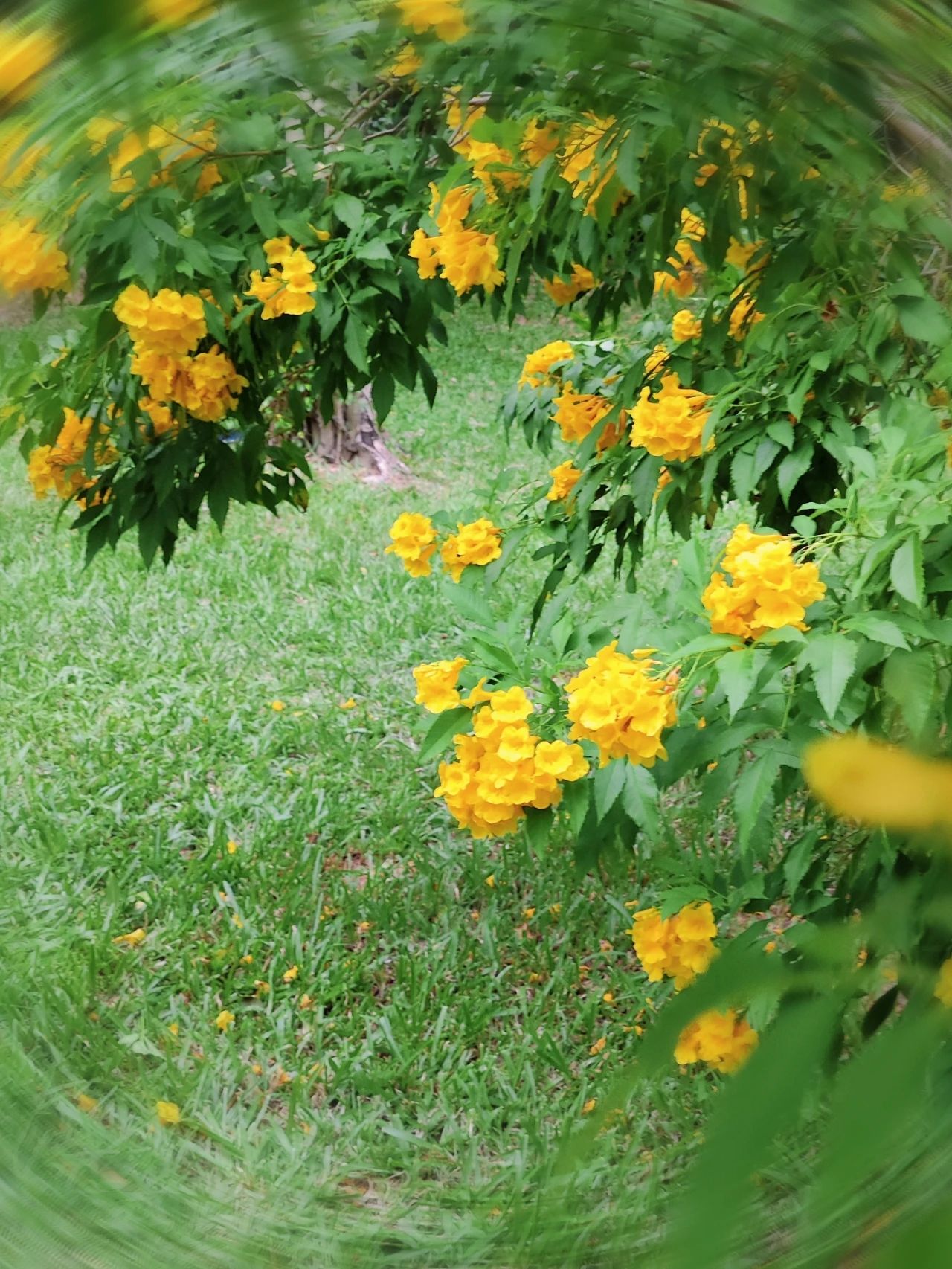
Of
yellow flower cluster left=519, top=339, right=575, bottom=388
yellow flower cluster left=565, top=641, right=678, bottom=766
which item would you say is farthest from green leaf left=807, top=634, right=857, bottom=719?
yellow flower cluster left=519, top=339, right=575, bottom=388

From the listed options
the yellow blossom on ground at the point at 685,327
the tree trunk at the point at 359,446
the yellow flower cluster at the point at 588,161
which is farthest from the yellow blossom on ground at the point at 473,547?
the tree trunk at the point at 359,446

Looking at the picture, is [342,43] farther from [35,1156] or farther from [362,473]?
[362,473]

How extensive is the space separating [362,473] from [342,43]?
4.82 m

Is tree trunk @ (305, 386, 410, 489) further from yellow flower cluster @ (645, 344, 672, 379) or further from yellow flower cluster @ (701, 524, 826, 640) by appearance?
yellow flower cluster @ (701, 524, 826, 640)

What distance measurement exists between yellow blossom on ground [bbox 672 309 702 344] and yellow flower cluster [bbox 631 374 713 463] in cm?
18

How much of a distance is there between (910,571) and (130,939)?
1629mm

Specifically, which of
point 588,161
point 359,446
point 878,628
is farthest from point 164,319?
point 359,446

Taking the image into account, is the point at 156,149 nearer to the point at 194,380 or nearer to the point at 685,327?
the point at 194,380

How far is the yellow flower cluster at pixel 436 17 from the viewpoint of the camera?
15.7 inches

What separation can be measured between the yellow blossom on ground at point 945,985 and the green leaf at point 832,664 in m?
0.49

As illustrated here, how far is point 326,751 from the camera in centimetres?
286

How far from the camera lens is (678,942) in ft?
4.17

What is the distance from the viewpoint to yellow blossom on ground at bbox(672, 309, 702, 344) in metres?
1.48

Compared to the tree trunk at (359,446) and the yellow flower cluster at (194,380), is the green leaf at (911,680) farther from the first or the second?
the tree trunk at (359,446)
